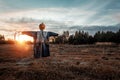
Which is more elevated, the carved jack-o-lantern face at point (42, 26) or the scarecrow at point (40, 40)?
the carved jack-o-lantern face at point (42, 26)

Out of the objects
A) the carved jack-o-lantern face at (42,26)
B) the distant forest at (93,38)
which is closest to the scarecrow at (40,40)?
the carved jack-o-lantern face at (42,26)

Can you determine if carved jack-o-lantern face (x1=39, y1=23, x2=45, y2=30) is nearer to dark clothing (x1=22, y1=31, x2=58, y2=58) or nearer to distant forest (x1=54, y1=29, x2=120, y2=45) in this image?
dark clothing (x1=22, y1=31, x2=58, y2=58)

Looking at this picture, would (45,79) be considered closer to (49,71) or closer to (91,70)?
(49,71)

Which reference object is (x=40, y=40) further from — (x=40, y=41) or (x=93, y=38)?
(x=93, y=38)

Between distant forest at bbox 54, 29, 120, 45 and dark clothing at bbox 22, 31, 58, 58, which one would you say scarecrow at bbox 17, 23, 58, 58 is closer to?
dark clothing at bbox 22, 31, 58, 58

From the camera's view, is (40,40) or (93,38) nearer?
(40,40)

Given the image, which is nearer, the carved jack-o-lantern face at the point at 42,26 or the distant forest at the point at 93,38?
the carved jack-o-lantern face at the point at 42,26

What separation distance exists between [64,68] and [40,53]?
16.7ft

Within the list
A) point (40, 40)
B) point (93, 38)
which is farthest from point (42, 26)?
point (93, 38)

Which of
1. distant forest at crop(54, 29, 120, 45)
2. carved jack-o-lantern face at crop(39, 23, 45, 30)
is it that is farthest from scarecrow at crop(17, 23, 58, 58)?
distant forest at crop(54, 29, 120, 45)

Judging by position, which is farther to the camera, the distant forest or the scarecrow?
the distant forest

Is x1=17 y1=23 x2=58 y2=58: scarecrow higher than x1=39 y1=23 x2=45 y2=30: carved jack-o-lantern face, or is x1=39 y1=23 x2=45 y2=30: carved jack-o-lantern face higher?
x1=39 y1=23 x2=45 y2=30: carved jack-o-lantern face

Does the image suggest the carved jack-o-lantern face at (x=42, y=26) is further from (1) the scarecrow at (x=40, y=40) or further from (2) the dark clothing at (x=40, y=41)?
(2) the dark clothing at (x=40, y=41)

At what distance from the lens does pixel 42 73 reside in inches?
381
